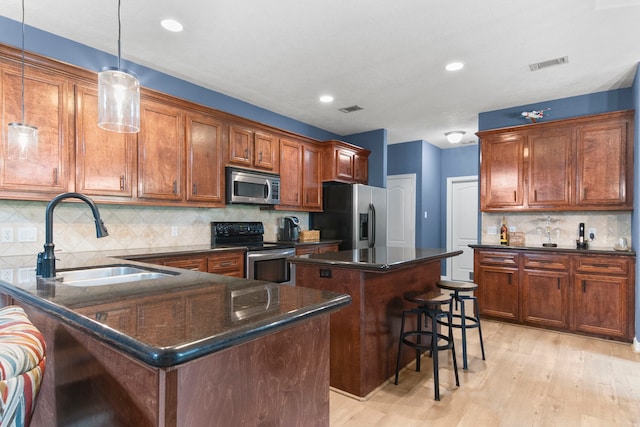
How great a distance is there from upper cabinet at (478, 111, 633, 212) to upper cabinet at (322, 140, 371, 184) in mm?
1868

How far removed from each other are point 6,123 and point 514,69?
4325 millimetres

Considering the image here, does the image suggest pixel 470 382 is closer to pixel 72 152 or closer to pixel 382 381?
pixel 382 381

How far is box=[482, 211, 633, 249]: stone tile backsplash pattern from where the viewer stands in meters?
3.96

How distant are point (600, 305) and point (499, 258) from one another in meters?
1.04

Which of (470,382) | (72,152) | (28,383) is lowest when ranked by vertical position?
(470,382)

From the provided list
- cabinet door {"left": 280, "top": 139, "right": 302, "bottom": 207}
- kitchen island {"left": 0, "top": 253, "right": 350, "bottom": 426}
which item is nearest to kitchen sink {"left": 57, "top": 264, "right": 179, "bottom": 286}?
kitchen island {"left": 0, "top": 253, "right": 350, "bottom": 426}

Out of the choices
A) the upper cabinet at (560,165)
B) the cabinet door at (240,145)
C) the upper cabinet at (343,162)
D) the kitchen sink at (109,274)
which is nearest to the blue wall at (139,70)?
the cabinet door at (240,145)

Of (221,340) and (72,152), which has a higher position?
(72,152)

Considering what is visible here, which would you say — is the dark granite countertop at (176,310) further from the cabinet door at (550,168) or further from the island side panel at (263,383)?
the cabinet door at (550,168)

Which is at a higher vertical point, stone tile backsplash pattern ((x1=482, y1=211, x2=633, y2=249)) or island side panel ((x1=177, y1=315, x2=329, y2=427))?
stone tile backsplash pattern ((x1=482, y1=211, x2=633, y2=249))

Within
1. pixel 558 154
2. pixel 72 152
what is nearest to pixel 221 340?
pixel 72 152

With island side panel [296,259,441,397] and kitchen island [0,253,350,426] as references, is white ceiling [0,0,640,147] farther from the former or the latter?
kitchen island [0,253,350,426]

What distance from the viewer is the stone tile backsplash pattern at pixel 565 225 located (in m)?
3.96

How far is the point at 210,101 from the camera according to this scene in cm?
407
